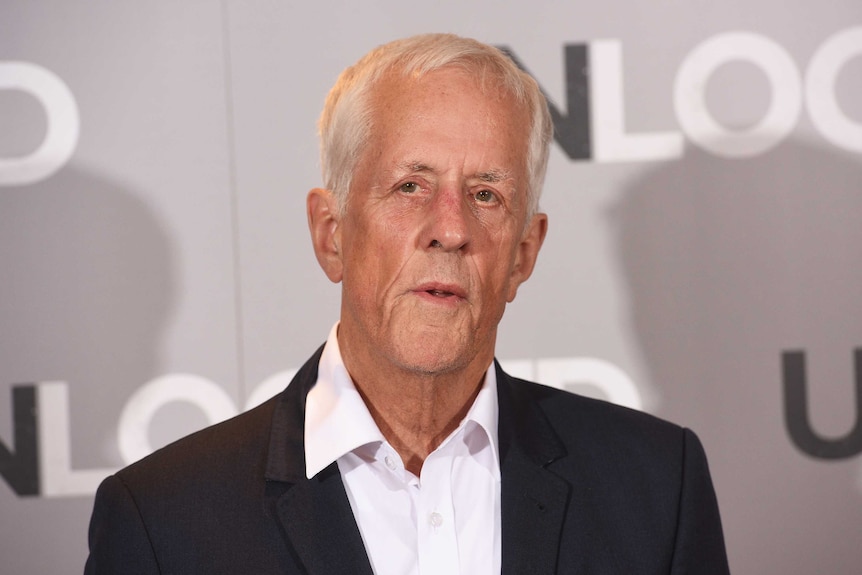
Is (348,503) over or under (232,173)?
under

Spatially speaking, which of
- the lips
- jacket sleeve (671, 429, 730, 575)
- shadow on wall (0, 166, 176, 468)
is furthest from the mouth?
shadow on wall (0, 166, 176, 468)

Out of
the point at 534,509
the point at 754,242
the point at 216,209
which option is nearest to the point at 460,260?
the point at 534,509

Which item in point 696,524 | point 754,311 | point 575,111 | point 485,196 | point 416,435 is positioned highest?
point 575,111

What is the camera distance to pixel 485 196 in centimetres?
147

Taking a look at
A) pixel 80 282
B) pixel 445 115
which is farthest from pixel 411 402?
pixel 80 282

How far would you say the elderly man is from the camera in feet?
4.57

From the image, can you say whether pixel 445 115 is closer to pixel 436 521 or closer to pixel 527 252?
pixel 527 252

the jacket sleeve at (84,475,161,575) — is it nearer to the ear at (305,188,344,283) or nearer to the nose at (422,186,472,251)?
the ear at (305,188,344,283)

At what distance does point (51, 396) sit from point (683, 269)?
53.8 inches

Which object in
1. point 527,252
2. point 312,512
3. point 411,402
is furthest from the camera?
point 527,252

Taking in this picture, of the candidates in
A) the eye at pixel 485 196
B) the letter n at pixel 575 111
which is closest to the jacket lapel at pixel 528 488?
the eye at pixel 485 196

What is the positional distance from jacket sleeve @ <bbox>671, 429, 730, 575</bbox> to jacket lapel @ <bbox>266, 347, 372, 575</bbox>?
1.58 feet

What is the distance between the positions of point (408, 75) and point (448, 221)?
0.23 meters

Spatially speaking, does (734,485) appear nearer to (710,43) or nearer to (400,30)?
(710,43)
